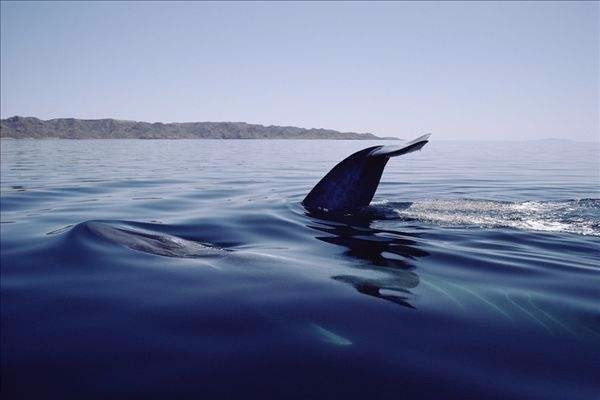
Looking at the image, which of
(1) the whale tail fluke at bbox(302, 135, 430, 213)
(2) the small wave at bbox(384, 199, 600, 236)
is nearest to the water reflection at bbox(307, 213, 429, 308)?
(1) the whale tail fluke at bbox(302, 135, 430, 213)

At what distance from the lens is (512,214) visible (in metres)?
8.73

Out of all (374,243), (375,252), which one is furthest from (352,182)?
(375,252)

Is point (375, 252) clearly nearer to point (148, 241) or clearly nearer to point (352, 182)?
point (352, 182)

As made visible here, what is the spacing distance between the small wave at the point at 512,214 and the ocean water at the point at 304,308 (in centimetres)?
10

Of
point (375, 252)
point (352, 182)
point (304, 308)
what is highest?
point (352, 182)

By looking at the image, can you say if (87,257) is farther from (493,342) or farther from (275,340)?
(493,342)

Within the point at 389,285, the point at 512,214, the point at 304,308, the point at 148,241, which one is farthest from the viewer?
the point at 512,214

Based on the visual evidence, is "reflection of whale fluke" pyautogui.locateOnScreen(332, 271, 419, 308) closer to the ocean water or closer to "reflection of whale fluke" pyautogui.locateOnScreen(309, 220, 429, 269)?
the ocean water

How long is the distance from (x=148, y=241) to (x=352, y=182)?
3.77m

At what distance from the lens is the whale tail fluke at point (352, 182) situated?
755 centimetres

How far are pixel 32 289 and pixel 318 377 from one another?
3263 mm

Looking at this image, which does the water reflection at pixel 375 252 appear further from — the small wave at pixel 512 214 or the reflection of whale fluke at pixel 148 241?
the reflection of whale fluke at pixel 148 241

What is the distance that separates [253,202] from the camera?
36.5 feet

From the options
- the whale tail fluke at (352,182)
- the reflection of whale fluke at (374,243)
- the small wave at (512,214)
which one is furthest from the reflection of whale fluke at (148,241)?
the small wave at (512,214)
